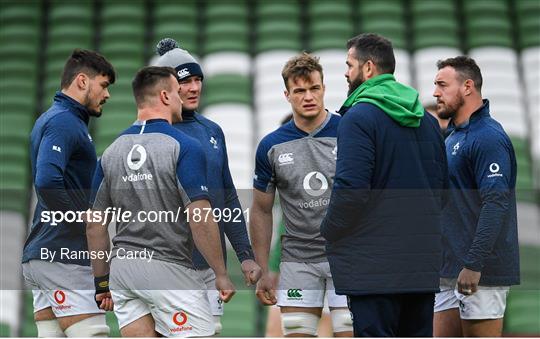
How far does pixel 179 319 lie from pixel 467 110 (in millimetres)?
1539

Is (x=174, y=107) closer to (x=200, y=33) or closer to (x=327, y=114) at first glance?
(x=327, y=114)

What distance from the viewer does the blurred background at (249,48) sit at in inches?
328

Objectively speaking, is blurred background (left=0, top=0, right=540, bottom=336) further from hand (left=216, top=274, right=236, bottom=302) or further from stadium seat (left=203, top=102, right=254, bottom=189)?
hand (left=216, top=274, right=236, bottom=302)

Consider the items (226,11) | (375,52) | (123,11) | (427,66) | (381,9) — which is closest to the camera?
(375,52)

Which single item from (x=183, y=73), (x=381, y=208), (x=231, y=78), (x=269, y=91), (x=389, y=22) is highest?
(x=389, y=22)

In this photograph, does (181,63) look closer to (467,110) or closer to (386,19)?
(467,110)

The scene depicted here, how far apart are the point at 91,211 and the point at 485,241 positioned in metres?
1.59

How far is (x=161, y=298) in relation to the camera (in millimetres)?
3863

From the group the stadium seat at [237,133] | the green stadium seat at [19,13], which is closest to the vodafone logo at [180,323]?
the stadium seat at [237,133]

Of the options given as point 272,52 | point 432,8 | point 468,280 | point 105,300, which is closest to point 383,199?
point 468,280

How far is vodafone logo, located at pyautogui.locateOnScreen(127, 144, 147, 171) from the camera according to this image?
3.88 metres

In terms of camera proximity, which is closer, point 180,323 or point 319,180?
point 180,323

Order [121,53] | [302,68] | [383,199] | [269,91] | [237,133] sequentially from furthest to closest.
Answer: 1. [121,53]
2. [269,91]
3. [237,133]
4. [302,68]
5. [383,199]

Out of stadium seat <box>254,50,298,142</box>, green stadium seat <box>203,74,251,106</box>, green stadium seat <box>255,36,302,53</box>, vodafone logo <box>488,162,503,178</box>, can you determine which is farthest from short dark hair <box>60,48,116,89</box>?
green stadium seat <box>255,36,302,53</box>
